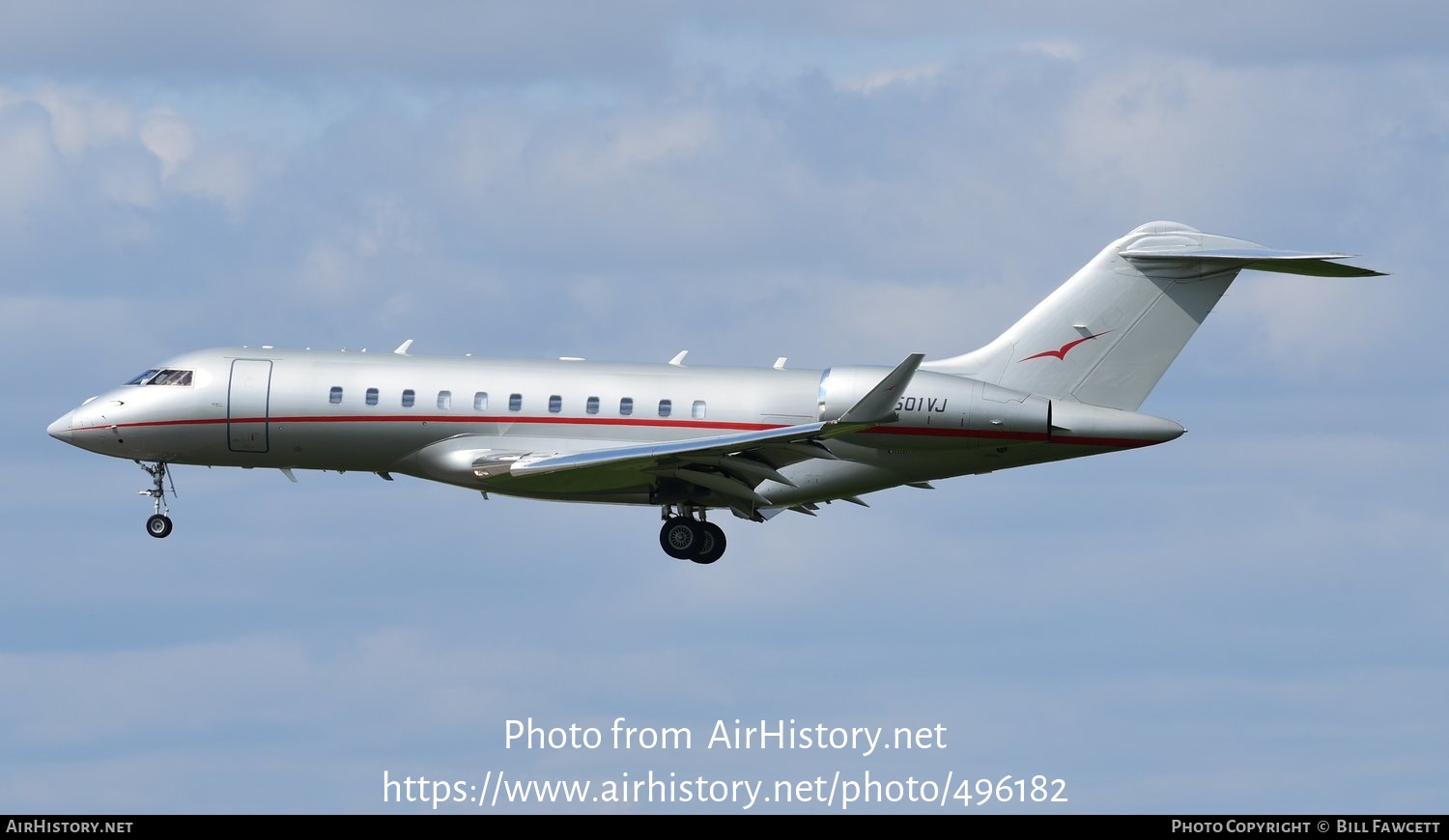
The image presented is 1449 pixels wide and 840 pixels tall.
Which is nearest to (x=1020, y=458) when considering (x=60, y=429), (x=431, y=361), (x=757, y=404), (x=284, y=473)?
(x=757, y=404)

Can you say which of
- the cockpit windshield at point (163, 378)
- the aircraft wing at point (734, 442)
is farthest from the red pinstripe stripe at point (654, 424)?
the cockpit windshield at point (163, 378)

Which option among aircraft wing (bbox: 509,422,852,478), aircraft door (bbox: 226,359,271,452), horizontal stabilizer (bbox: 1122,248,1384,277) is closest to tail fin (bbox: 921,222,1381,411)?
horizontal stabilizer (bbox: 1122,248,1384,277)

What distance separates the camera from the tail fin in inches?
1481

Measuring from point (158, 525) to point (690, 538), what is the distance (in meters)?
10.4

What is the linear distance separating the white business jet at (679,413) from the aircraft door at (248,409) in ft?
A: 0.12

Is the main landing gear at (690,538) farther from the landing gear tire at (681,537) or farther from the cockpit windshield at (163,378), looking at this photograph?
the cockpit windshield at (163,378)

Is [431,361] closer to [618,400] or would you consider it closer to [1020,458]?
[618,400]

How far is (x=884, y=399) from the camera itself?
31.7 metres

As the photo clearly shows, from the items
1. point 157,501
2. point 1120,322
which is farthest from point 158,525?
point 1120,322

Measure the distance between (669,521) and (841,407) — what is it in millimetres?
4361

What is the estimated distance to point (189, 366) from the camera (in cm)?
3700

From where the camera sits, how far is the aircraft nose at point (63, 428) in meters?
37.9

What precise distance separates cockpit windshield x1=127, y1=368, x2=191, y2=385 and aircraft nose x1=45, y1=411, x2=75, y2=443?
1533 millimetres

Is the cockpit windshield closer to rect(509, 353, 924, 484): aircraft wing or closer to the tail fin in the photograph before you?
rect(509, 353, 924, 484): aircraft wing
